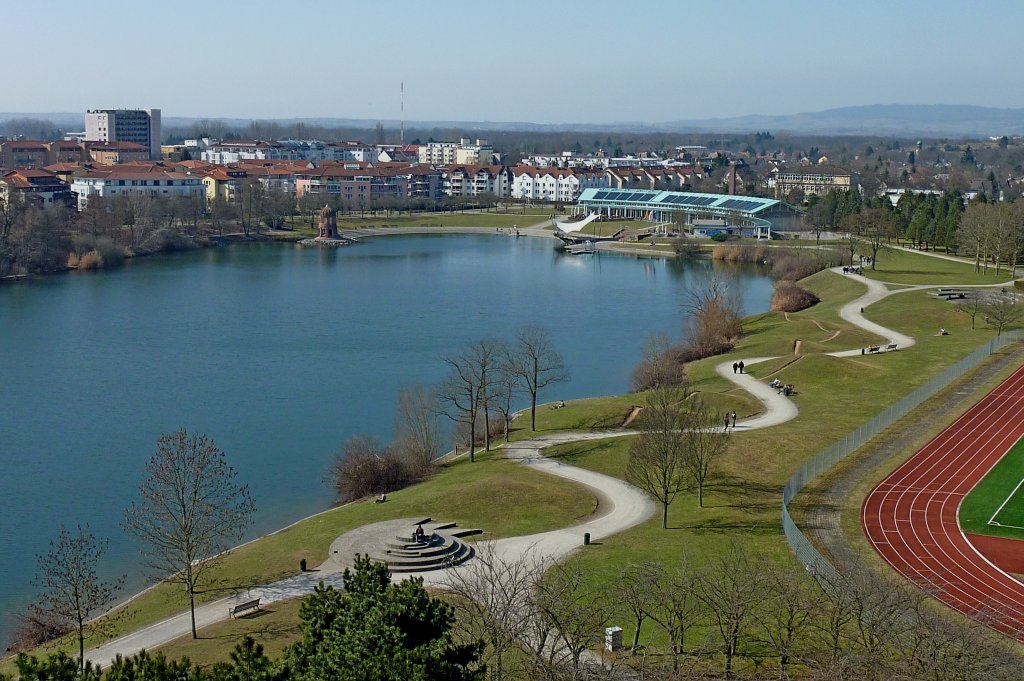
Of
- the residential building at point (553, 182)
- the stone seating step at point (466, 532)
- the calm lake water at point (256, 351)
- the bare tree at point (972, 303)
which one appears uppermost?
the residential building at point (553, 182)

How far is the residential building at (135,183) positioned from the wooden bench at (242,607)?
51895 mm

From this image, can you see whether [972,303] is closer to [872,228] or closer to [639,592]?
[872,228]

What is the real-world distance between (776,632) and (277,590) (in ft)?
20.1

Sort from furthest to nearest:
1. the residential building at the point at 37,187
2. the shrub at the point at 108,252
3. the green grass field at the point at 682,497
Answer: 1. the residential building at the point at 37,187
2. the shrub at the point at 108,252
3. the green grass field at the point at 682,497

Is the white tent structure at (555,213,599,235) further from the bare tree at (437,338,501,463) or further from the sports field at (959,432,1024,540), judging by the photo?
the sports field at (959,432,1024,540)

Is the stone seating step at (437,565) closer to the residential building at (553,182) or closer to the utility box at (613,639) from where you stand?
the utility box at (613,639)

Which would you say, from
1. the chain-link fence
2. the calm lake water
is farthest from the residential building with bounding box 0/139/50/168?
the chain-link fence

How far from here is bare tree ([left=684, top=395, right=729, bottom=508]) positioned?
17.3m

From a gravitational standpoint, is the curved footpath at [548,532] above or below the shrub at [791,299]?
below

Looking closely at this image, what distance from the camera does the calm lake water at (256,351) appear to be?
19578 millimetres

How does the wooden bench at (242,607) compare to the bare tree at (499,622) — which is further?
the wooden bench at (242,607)

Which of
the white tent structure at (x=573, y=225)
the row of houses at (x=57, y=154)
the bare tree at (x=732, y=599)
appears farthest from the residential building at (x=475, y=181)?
the bare tree at (x=732, y=599)

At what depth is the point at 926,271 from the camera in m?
42.9

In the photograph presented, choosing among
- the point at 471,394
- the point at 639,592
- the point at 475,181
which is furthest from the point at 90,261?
the point at 475,181
